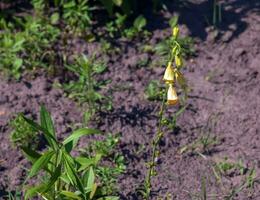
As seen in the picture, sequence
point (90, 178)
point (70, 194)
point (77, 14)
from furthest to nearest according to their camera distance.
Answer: point (77, 14) < point (90, 178) < point (70, 194)

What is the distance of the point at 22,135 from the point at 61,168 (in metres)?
0.69

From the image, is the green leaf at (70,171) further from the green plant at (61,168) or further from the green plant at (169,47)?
the green plant at (169,47)

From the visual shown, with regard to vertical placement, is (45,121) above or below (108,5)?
below

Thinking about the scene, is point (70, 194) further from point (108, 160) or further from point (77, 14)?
point (77, 14)

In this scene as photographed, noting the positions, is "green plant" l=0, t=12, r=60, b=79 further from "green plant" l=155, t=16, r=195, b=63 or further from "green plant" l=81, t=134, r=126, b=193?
"green plant" l=81, t=134, r=126, b=193

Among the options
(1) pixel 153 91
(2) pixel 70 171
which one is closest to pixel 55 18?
(1) pixel 153 91

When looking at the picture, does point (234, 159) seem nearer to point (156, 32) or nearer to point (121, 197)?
point (121, 197)

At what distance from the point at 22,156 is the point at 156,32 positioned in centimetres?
139

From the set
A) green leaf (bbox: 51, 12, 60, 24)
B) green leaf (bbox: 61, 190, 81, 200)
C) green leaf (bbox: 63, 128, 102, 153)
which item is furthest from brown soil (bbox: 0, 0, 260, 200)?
green leaf (bbox: 63, 128, 102, 153)

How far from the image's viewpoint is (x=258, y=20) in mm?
4469

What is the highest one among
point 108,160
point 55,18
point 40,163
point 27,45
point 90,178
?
point 55,18

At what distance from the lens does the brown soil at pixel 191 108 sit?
3.43 m

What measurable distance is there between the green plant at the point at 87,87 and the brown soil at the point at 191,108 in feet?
0.18

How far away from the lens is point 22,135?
11.7ft
